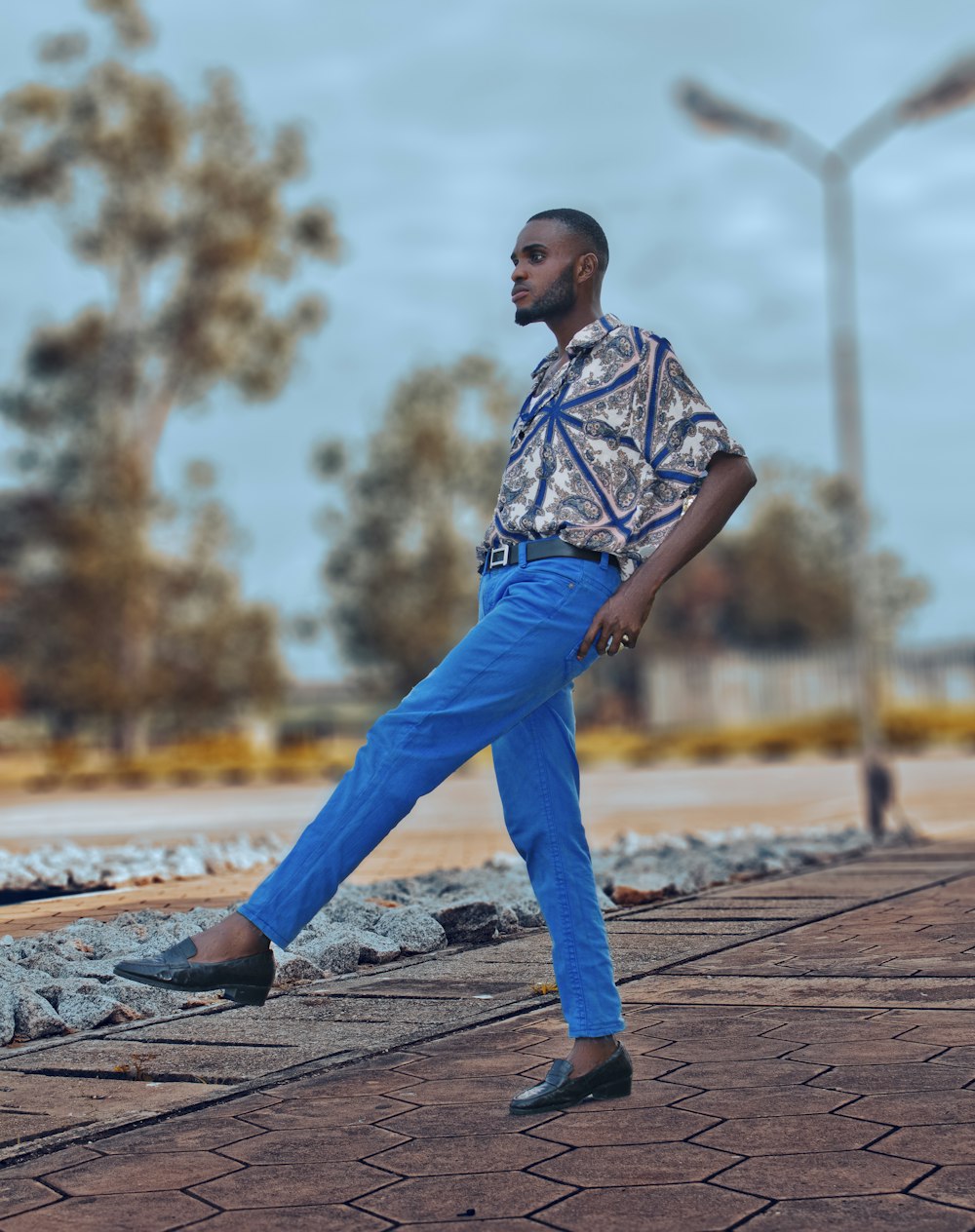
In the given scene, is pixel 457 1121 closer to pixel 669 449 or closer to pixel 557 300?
pixel 669 449

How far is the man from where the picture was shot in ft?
10.7

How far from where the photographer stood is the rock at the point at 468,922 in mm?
6059

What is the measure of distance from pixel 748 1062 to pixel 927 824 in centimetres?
928

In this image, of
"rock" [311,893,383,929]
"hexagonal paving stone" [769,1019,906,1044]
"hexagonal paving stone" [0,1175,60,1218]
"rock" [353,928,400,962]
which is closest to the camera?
"hexagonal paving stone" [0,1175,60,1218]

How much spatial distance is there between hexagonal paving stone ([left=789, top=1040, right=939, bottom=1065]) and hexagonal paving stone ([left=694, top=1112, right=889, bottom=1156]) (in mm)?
543

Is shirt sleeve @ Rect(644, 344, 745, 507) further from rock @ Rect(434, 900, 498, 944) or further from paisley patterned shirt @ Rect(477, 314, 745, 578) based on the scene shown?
rock @ Rect(434, 900, 498, 944)

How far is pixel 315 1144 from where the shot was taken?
3.25 metres

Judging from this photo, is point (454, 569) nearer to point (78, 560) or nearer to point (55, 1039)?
point (78, 560)

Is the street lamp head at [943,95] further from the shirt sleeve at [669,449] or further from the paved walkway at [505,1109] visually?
the shirt sleeve at [669,449]

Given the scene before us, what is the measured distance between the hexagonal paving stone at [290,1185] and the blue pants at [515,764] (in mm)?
424

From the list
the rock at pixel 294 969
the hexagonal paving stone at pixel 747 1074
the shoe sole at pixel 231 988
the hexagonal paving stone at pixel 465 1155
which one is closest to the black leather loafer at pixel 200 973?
the shoe sole at pixel 231 988

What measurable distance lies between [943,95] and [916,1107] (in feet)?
42.0

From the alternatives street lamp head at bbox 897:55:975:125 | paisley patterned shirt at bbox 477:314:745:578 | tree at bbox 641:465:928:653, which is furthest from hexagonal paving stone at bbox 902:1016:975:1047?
tree at bbox 641:465:928:653

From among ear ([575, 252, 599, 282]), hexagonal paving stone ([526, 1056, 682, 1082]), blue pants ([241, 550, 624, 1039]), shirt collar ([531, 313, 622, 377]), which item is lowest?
hexagonal paving stone ([526, 1056, 682, 1082])
